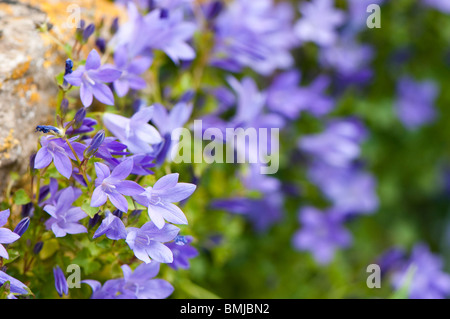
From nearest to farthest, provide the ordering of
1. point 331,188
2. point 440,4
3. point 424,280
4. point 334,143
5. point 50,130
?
1. point 50,130
2. point 424,280
3. point 334,143
4. point 331,188
5. point 440,4

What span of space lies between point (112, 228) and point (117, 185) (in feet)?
0.24

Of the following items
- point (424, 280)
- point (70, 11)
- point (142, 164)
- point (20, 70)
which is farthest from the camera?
point (424, 280)

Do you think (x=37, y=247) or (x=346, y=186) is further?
(x=346, y=186)

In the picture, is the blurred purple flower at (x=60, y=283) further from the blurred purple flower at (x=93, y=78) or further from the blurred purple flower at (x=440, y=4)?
the blurred purple flower at (x=440, y=4)

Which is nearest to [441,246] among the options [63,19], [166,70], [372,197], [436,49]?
[372,197]

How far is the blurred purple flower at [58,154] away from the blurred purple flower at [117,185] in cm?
6

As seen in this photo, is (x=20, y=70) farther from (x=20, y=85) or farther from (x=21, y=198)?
(x=21, y=198)

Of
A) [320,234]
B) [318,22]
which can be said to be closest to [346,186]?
[320,234]

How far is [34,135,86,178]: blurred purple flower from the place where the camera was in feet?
2.81

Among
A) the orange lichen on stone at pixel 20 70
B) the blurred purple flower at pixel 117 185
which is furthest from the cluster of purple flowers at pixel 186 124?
the orange lichen on stone at pixel 20 70

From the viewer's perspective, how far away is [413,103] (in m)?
2.04

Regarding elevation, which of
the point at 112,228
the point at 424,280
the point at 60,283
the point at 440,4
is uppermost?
the point at 440,4

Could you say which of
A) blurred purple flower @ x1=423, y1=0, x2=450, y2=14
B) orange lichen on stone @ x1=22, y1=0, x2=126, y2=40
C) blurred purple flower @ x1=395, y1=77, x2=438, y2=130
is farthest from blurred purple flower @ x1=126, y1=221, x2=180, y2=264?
blurred purple flower @ x1=423, y1=0, x2=450, y2=14

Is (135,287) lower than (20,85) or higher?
lower
